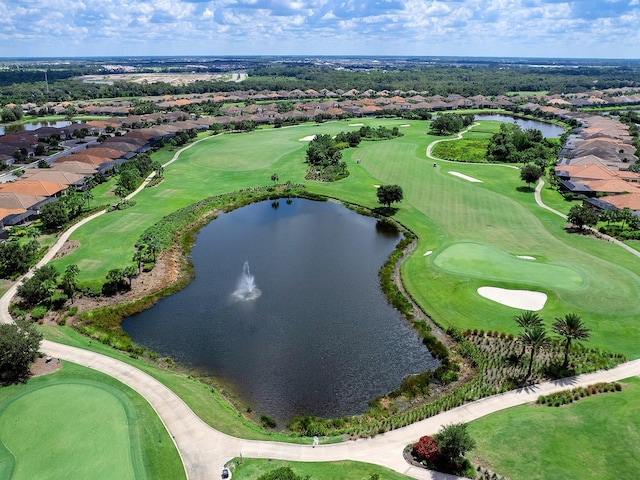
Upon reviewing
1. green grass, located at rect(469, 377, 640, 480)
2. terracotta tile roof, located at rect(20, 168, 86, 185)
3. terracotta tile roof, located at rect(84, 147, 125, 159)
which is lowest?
green grass, located at rect(469, 377, 640, 480)

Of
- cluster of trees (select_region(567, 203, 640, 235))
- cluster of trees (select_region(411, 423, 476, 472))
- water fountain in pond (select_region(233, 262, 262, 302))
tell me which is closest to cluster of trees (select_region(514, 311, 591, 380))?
cluster of trees (select_region(411, 423, 476, 472))

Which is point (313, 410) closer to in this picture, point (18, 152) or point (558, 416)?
point (558, 416)

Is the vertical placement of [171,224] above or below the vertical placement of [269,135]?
below

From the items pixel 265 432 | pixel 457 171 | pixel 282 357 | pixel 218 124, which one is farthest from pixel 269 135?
pixel 265 432

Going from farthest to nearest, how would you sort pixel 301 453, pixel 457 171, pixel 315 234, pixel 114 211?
pixel 457 171 → pixel 114 211 → pixel 315 234 → pixel 301 453

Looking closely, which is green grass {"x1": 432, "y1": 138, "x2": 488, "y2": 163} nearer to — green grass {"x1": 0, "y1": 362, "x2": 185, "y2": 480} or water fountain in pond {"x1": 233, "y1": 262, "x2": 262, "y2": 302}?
water fountain in pond {"x1": 233, "y1": 262, "x2": 262, "y2": 302}

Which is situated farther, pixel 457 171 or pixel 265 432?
pixel 457 171
